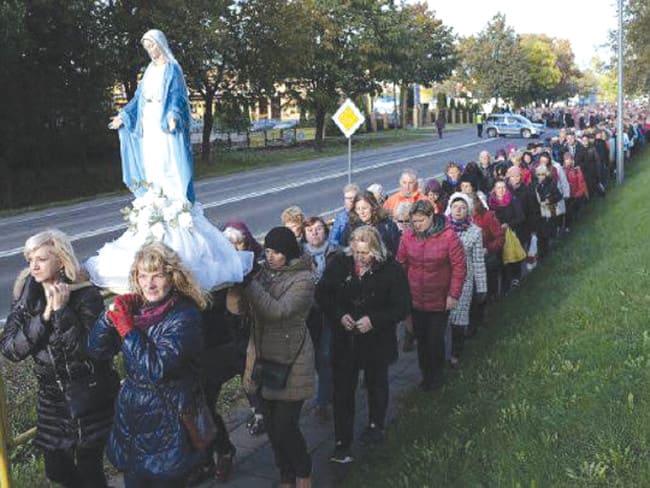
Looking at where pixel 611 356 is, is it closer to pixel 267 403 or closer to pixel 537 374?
pixel 537 374

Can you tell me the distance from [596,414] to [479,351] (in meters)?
2.57

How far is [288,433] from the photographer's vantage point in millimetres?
4539

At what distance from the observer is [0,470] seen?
13.8 feet

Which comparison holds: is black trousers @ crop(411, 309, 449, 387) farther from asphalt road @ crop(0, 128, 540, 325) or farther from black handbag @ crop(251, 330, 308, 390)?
asphalt road @ crop(0, 128, 540, 325)

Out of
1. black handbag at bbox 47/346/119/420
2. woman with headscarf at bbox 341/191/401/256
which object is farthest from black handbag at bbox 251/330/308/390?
woman with headscarf at bbox 341/191/401/256

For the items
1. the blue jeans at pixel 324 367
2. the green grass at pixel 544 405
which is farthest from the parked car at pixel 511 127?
the blue jeans at pixel 324 367

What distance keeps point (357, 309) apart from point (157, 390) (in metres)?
2.09

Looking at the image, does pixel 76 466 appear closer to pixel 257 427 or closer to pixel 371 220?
pixel 257 427

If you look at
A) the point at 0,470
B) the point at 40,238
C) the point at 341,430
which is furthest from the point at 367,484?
the point at 40,238

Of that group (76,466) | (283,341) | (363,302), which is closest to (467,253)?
(363,302)

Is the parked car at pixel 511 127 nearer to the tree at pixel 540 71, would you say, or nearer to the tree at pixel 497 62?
the tree at pixel 497 62

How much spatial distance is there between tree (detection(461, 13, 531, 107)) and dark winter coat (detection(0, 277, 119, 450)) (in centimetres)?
8425

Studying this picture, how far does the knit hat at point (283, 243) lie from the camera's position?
4379 mm

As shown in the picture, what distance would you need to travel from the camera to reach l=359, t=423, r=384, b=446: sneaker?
550cm
